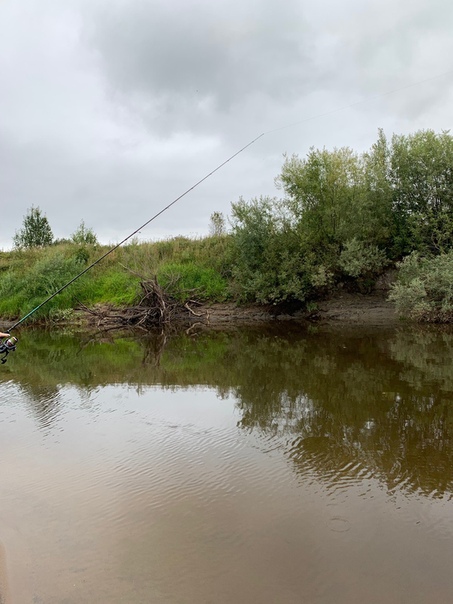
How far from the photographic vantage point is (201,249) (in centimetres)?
3122

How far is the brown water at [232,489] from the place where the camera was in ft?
12.0

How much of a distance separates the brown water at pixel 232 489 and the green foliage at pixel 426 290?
26.6 feet

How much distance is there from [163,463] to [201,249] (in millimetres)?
25758

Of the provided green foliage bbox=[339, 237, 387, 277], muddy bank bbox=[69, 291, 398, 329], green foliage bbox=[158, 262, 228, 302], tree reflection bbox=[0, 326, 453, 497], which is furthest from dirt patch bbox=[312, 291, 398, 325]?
green foliage bbox=[158, 262, 228, 302]

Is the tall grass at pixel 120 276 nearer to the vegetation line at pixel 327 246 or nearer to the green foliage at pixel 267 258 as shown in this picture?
the vegetation line at pixel 327 246

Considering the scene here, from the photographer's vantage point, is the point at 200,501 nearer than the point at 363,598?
No

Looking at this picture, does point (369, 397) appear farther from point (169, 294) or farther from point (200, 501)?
point (169, 294)

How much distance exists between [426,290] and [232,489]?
54.0ft

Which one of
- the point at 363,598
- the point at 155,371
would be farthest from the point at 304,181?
the point at 363,598

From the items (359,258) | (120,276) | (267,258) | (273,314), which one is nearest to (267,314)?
(273,314)

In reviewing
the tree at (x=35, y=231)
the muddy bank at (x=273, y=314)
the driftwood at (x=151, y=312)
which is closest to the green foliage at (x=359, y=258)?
the muddy bank at (x=273, y=314)

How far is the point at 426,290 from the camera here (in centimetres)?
1934

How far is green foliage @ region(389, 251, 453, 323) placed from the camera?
18484 mm

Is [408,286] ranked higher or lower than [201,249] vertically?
lower
